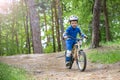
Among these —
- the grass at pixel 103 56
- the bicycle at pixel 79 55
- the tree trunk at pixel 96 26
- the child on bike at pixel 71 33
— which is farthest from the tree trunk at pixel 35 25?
the bicycle at pixel 79 55

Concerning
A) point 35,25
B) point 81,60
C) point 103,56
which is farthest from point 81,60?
point 35,25

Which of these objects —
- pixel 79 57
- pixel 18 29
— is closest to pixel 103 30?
pixel 18 29

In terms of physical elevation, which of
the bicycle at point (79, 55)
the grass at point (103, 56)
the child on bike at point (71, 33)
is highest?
the child on bike at point (71, 33)

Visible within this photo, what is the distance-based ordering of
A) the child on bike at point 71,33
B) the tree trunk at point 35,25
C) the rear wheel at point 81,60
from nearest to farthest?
the rear wheel at point 81,60
the child on bike at point 71,33
the tree trunk at point 35,25

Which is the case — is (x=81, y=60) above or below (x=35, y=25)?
below

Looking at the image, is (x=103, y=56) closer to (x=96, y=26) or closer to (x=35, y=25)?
(x=96, y=26)

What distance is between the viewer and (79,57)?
1187cm

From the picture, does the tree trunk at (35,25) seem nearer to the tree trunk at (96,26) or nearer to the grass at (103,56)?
the tree trunk at (96,26)

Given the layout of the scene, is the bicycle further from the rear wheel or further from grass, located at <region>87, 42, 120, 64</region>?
grass, located at <region>87, 42, 120, 64</region>

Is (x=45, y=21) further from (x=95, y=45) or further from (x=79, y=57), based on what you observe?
(x=79, y=57)

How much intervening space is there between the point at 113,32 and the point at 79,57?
63.2 ft

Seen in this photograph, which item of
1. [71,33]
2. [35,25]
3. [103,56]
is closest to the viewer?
[71,33]

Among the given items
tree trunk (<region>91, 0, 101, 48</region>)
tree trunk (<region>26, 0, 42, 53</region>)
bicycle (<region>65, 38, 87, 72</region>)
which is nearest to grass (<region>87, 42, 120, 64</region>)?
tree trunk (<region>91, 0, 101, 48</region>)

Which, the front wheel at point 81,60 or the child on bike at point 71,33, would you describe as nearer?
the front wheel at point 81,60
